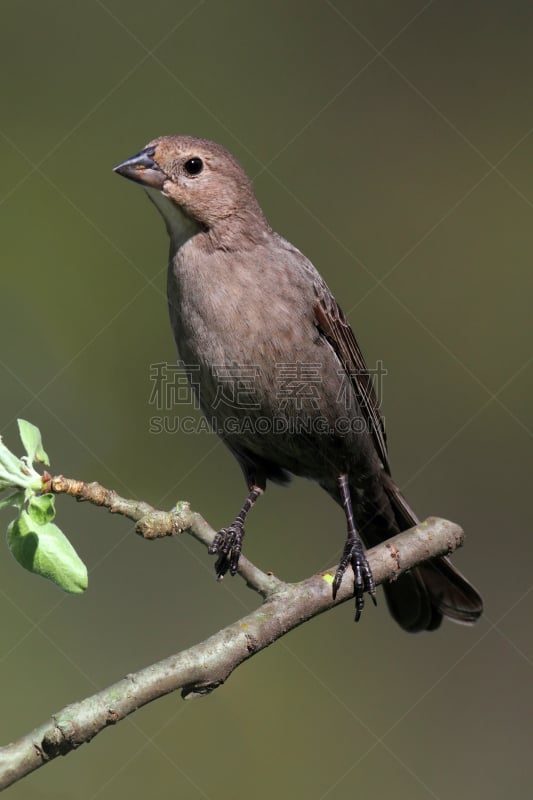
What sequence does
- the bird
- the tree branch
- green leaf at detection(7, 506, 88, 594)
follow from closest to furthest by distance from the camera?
green leaf at detection(7, 506, 88, 594), the tree branch, the bird

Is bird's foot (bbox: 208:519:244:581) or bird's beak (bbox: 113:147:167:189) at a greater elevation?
bird's beak (bbox: 113:147:167:189)

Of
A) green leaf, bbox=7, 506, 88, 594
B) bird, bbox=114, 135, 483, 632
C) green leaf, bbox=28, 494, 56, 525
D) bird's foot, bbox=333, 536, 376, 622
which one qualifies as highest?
bird, bbox=114, 135, 483, 632

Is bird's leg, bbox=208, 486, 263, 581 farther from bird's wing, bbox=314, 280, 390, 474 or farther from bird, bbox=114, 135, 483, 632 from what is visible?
bird's wing, bbox=314, 280, 390, 474

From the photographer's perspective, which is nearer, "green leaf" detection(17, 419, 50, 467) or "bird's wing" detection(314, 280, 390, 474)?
"green leaf" detection(17, 419, 50, 467)

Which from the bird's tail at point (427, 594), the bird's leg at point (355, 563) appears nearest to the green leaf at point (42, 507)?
the bird's leg at point (355, 563)

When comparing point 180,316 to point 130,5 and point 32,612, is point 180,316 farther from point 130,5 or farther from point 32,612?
point 130,5

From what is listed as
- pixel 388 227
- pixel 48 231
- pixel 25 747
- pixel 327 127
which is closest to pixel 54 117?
pixel 48 231

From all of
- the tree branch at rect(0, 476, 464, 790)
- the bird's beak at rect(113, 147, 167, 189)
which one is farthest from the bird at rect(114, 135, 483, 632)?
the tree branch at rect(0, 476, 464, 790)
